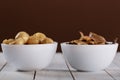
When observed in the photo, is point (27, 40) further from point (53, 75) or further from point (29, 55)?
point (53, 75)

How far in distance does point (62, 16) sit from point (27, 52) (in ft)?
7.49

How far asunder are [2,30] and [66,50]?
2.34m

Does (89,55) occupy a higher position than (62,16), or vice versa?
(62,16)

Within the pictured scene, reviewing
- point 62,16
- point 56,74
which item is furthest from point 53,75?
point 62,16

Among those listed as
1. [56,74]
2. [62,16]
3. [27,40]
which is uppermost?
[62,16]

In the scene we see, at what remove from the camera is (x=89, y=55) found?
0.94m

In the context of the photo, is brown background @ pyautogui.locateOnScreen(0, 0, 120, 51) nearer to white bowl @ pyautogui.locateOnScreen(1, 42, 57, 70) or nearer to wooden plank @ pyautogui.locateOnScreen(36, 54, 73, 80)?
wooden plank @ pyautogui.locateOnScreen(36, 54, 73, 80)

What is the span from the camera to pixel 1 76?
0.84 metres

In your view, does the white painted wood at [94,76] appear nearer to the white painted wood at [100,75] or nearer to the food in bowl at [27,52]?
the white painted wood at [100,75]

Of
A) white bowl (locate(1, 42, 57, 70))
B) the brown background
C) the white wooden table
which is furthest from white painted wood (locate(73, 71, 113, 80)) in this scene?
the brown background

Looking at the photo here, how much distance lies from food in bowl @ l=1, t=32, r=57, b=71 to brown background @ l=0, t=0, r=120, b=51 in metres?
2.22

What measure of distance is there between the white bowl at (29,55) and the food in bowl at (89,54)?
75mm

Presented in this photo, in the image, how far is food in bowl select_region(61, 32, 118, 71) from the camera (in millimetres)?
936

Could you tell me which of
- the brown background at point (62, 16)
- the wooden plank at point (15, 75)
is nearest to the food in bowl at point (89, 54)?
the wooden plank at point (15, 75)
